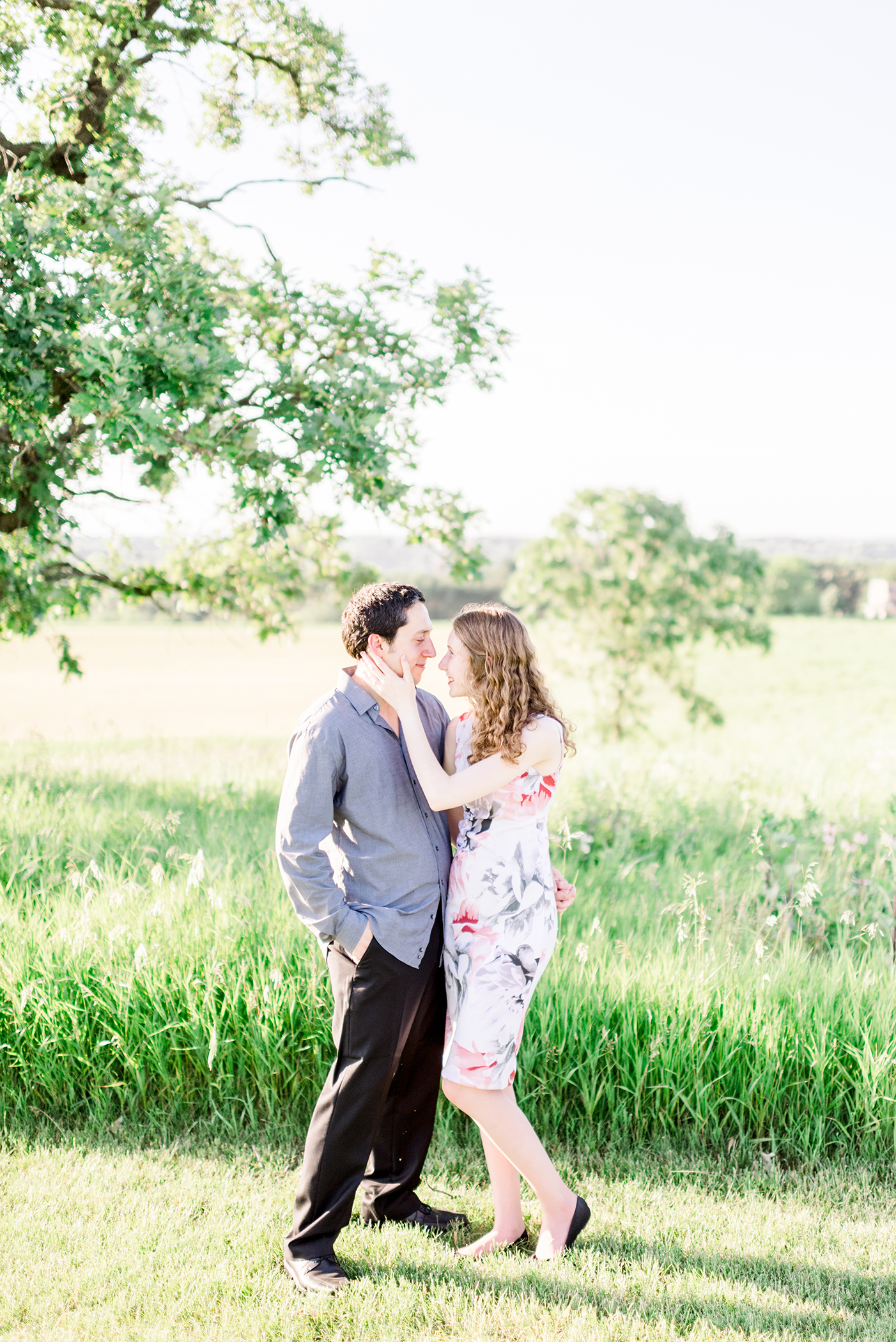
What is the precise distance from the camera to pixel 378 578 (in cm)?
1012

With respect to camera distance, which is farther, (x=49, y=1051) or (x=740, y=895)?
(x=740, y=895)

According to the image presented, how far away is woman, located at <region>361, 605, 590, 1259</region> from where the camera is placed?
3113 mm

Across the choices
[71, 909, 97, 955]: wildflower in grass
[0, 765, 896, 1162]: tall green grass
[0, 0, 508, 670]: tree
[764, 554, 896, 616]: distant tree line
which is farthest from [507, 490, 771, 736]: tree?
[764, 554, 896, 616]: distant tree line

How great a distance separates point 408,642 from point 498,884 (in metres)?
0.91

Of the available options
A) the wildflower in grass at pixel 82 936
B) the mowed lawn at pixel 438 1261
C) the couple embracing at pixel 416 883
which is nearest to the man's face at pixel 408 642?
the couple embracing at pixel 416 883

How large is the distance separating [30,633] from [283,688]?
82.5 feet

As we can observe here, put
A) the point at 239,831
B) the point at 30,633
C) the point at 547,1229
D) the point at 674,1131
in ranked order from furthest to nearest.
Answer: the point at 30,633
the point at 239,831
the point at 674,1131
the point at 547,1229

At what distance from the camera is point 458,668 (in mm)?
3203

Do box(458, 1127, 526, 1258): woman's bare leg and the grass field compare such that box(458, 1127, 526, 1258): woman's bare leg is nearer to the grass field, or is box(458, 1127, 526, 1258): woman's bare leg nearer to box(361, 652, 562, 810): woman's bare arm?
the grass field

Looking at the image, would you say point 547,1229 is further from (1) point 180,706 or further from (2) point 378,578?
(1) point 180,706

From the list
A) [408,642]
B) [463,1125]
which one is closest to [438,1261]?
[463,1125]

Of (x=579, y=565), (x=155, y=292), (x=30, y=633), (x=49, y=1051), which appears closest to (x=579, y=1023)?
→ (x=49, y=1051)

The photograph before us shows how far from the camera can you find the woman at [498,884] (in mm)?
3113

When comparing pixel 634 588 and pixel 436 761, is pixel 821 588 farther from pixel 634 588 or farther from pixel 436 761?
pixel 436 761
